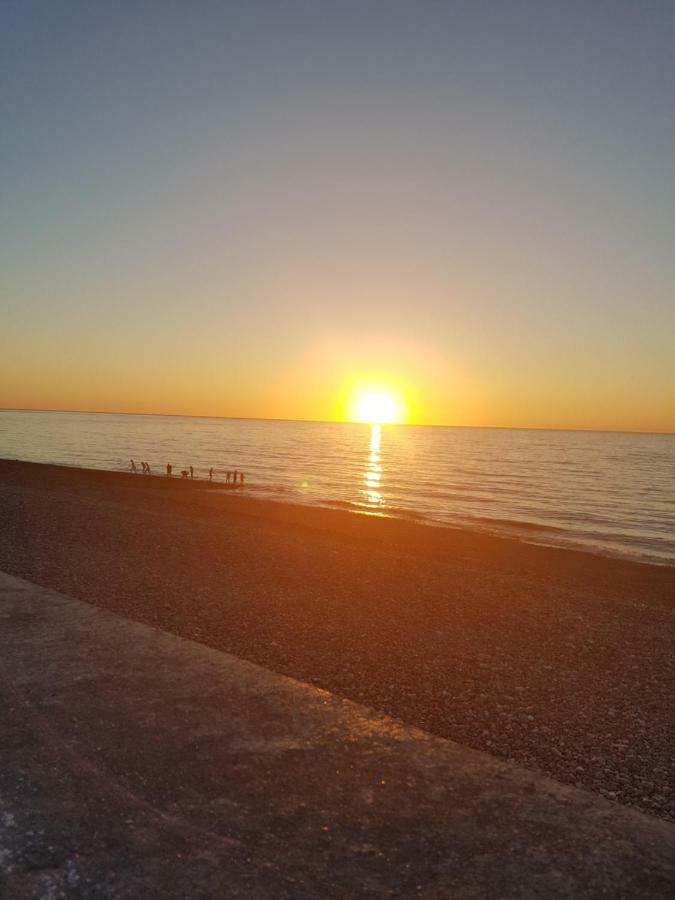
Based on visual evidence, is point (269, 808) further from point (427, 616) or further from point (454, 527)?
point (454, 527)

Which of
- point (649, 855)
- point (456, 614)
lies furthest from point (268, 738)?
point (456, 614)

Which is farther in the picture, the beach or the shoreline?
the shoreline

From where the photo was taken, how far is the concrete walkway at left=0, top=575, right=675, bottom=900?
3.36m

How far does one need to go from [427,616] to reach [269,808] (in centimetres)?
574

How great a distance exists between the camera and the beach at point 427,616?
5.65 meters

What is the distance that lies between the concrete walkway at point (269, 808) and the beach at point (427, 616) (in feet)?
2.43

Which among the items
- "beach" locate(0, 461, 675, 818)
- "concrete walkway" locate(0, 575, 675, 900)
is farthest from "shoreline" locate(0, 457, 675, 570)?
"concrete walkway" locate(0, 575, 675, 900)

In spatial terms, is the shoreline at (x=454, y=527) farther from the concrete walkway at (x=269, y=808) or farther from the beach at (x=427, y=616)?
the concrete walkway at (x=269, y=808)

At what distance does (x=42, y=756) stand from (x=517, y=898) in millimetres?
3394

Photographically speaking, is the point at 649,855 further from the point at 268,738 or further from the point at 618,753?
the point at 268,738

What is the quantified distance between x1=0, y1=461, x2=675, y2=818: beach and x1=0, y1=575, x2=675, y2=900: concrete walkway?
74cm

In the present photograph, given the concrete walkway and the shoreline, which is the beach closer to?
the shoreline

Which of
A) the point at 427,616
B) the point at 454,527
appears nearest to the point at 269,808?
the point at 427,616

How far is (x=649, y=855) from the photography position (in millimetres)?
3756
